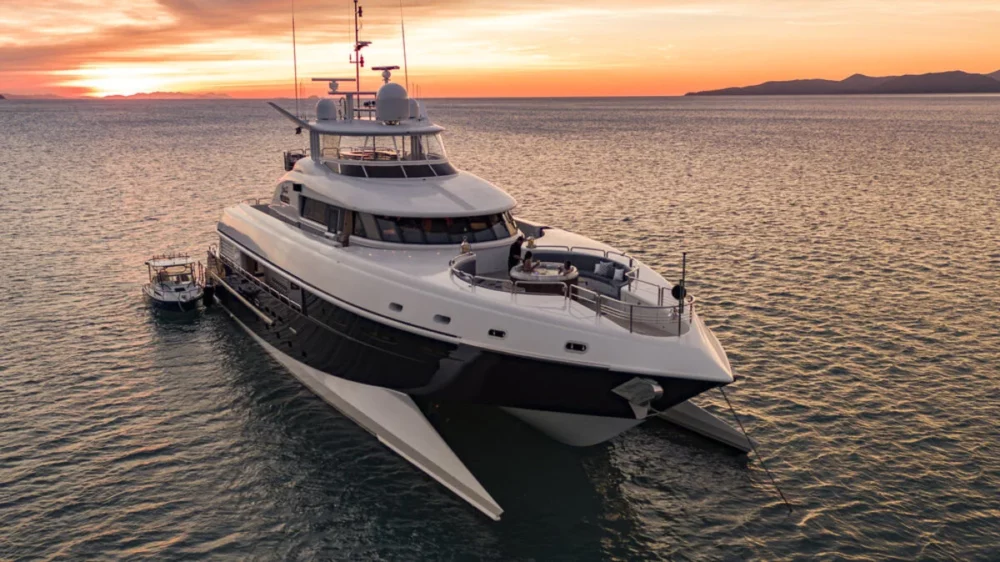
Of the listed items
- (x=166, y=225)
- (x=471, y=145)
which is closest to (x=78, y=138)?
(x=471, y=145)

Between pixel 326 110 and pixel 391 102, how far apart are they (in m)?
2.95

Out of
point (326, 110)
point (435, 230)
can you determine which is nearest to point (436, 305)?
point (435, 230)

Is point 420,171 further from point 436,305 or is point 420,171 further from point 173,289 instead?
point 173,289

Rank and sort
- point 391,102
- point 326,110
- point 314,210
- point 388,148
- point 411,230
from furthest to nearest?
point 326,110
point 388,148
point 391,102
point 314,210
point 411,230

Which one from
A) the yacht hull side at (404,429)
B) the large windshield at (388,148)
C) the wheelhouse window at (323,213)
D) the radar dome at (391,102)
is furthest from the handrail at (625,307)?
the radar dome at (391,102)

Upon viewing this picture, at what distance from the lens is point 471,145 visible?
105312 mm

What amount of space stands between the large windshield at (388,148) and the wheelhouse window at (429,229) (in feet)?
12.0

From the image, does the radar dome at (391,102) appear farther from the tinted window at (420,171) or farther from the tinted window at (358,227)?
the tinted window at (358,227)

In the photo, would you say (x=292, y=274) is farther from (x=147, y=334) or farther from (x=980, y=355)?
(x=980, y=355)

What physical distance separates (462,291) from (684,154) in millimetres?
77457

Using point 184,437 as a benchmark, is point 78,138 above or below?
above

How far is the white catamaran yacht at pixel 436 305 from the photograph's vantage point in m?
14.3

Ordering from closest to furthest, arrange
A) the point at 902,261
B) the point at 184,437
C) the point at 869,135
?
the point at 184,437 < the point at 902,261 < the point at 869,135

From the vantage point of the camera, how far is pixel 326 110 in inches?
945
